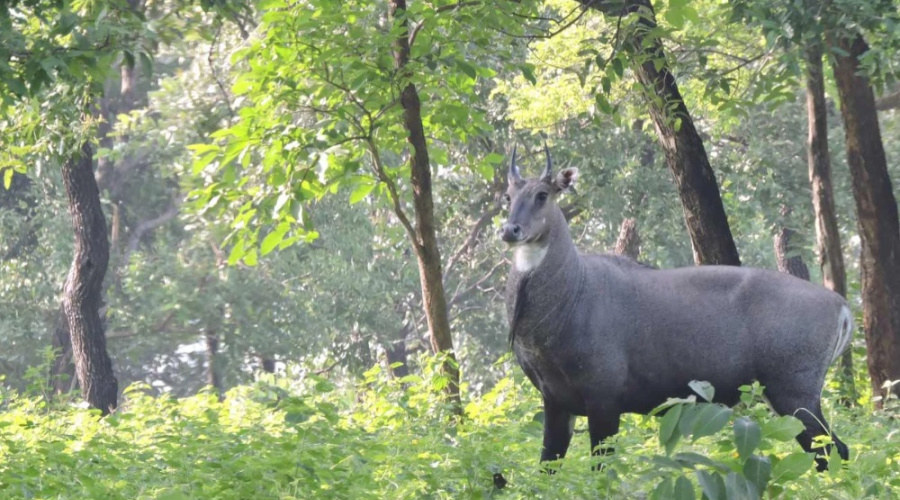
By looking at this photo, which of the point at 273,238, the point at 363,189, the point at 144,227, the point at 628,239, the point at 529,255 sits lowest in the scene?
the point at 628,239

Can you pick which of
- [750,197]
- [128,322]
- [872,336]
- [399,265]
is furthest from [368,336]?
[872,336]

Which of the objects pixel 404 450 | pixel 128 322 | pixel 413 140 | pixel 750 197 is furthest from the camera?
pixel 128 322

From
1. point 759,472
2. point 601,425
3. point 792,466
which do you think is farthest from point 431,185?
point 759,472

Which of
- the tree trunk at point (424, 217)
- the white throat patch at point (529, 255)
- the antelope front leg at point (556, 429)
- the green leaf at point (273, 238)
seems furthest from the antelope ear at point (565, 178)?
the green leaf at point (273, 238)

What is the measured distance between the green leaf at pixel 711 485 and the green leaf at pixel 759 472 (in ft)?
0.33

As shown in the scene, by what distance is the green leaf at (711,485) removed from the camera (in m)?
4.53

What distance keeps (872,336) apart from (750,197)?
13067mm

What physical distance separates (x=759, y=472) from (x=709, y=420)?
0.45m

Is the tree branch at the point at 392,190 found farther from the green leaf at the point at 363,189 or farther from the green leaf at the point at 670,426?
the green leaf at the point at 670,426

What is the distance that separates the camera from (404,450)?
7.89 m

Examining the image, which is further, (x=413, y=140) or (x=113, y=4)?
(x=413, y=140)

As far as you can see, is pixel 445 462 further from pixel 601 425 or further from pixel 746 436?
pixel 746 436

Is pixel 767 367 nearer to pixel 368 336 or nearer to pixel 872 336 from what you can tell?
pixel 872 336

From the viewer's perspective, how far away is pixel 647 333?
816 cm
